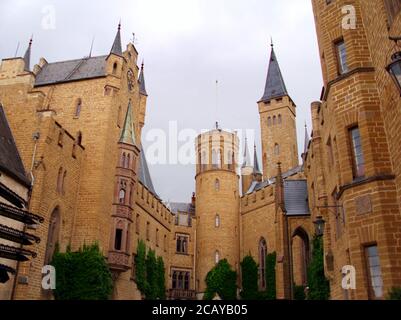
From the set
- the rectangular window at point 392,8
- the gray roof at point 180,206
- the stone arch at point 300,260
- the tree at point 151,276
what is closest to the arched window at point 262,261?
the stone arch at point 300,260

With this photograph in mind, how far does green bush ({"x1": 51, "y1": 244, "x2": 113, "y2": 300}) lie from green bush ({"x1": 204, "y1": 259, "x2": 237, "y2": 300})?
1884 cm

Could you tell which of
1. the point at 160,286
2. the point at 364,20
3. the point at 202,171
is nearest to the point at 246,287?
the point at 160,286

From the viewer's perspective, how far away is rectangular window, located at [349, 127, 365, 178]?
41.9ft

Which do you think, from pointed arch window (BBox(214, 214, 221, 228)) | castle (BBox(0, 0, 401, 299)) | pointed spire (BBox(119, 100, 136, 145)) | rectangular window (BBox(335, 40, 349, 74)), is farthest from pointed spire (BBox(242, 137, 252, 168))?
rectangular window (BBox(335, 40, 349, 74))

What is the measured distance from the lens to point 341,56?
1473 cm

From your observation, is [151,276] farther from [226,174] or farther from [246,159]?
[246,159]

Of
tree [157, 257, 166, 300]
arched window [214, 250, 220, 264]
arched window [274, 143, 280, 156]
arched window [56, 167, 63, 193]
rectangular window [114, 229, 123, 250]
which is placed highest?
arched window [274, 143, 280, 156]

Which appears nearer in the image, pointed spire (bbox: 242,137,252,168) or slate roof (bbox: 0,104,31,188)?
slate roof (bbox: 0,104,31,188)

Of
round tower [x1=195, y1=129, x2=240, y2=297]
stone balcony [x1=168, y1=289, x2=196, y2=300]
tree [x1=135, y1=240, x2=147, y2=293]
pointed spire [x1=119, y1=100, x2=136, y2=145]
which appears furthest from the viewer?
round tower [x1=195, y1=129, x2=240, y2=297]

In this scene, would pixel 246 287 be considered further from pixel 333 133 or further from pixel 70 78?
pixel 333 133

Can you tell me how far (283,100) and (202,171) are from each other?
1932 centimetres

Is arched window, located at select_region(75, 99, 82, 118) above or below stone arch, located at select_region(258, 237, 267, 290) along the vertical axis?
above

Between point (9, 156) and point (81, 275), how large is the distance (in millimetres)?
7694

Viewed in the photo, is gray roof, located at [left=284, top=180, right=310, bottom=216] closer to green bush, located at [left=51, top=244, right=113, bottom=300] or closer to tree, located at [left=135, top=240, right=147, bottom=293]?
tree, located at [left=135, top=240, right=147, bottom=293]
